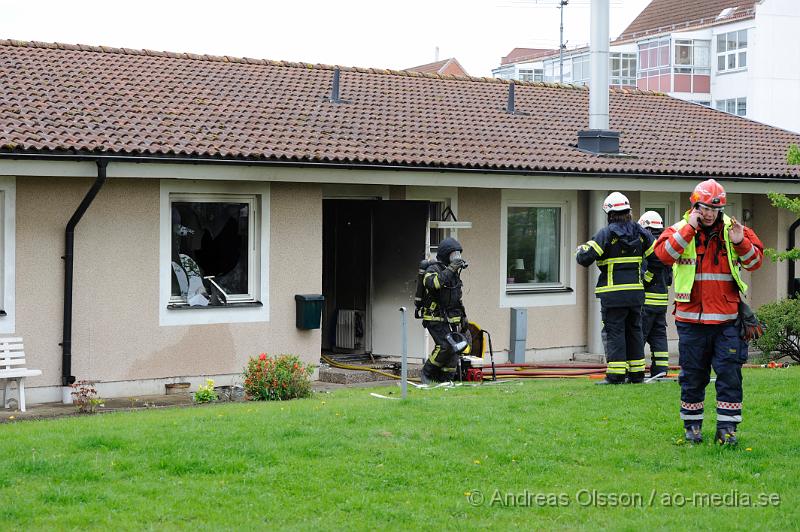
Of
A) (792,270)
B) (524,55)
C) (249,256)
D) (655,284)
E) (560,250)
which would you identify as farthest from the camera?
(524,55)

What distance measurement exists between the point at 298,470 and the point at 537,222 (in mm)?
10847

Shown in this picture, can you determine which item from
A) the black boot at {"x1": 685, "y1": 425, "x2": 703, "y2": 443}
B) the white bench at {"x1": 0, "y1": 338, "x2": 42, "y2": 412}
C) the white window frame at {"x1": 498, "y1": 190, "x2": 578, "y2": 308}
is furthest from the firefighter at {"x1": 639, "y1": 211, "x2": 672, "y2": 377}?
the white bench at {"x1": 0, "y1": 338, "x2": 42, "y2": 412}

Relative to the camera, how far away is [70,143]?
41.8ft

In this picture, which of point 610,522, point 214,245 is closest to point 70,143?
point 214,245

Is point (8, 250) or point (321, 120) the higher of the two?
point (321, 120)

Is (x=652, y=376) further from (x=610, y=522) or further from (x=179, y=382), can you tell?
(x=610, y=522)

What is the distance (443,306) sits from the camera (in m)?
13.4

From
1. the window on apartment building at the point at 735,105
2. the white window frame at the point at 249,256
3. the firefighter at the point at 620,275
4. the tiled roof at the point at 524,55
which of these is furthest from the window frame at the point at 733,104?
the firefighter at the point at 620,275

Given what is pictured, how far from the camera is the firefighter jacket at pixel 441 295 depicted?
43.3ft

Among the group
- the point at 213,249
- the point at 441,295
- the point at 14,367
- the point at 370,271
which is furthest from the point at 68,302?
the point at 370,271

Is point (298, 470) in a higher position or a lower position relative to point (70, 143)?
lower

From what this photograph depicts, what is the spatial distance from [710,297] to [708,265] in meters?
0.24

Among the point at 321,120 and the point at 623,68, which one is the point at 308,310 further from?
the point at 623,68

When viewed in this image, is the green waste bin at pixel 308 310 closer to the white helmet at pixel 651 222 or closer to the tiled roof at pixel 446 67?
the white helmet at pixel 651 222
